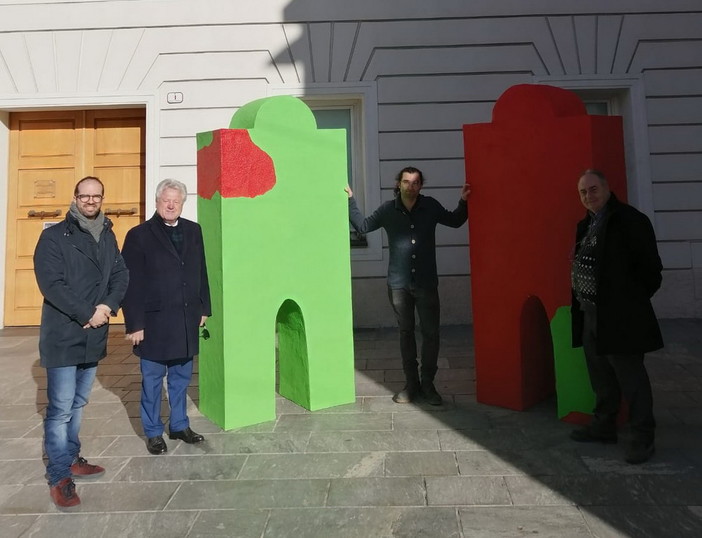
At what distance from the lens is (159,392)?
3514mm

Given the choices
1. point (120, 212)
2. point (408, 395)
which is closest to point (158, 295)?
point (408, 395)

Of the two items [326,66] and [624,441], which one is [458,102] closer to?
[326,66]

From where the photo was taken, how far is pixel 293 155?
4.03 m

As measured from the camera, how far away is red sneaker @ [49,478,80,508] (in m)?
2.75

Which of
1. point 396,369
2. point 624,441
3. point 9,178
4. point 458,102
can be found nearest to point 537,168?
point 624,441

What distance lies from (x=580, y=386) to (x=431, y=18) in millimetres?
5455

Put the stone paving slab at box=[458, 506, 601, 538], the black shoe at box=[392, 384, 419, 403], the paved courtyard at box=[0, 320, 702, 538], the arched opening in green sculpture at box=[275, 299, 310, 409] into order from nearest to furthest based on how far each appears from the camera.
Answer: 1. the stone paving slab at box=[458, 506, 601, 538]
2. the paved courtyard at box=[0, 320, 702, 538]
3. the arched opening in green sculpture at box=[275, 299, 310, 409]
4. the black shoe at box=[392, 384, 419, 403]

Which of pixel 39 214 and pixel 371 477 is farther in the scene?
pixel 39 214

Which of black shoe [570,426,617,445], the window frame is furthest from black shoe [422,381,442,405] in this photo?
the window frame

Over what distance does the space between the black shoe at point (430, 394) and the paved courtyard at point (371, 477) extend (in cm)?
8

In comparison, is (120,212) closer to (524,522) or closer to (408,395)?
(408,395)

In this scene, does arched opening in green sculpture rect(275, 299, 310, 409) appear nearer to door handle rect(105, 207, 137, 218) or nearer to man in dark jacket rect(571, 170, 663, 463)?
man in dark jacket rect(571, 170, 663, 463)

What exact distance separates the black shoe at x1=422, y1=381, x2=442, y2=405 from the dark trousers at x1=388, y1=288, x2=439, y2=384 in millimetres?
49

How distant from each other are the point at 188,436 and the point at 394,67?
5499mm
